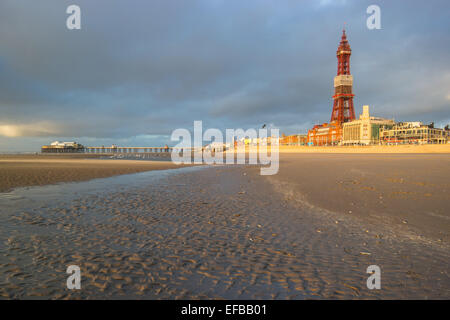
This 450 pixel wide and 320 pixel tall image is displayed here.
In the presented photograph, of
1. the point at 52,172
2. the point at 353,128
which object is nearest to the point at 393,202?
the point at 52,172

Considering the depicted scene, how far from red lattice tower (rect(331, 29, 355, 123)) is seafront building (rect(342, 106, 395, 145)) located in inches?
595

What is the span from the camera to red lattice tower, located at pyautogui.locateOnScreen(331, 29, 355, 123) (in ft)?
396

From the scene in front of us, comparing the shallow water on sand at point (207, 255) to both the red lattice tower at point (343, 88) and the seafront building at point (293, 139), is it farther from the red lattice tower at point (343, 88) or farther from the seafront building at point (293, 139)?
the seafront building at point (293, 139)

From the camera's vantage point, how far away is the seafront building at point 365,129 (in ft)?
329

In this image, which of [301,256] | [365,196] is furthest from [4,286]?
[365,196]

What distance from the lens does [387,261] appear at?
12.9ft

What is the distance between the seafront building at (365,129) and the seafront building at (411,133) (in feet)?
7.21

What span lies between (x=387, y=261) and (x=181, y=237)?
4.19m

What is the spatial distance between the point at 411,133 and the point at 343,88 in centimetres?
4103

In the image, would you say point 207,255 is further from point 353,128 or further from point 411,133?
point 411,133

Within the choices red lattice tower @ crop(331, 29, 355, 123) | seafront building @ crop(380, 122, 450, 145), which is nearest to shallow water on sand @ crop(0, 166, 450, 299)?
seafront building @ crop(380, 122, 450, 145)

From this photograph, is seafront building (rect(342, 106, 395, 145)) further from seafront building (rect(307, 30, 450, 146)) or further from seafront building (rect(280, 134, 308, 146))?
seafront building (rect(280, 134, 308, 146))

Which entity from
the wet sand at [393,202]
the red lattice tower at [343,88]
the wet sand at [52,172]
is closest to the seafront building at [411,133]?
the red lattice tower at [343,88]

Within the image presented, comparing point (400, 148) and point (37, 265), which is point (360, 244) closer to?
point (37, 265)
